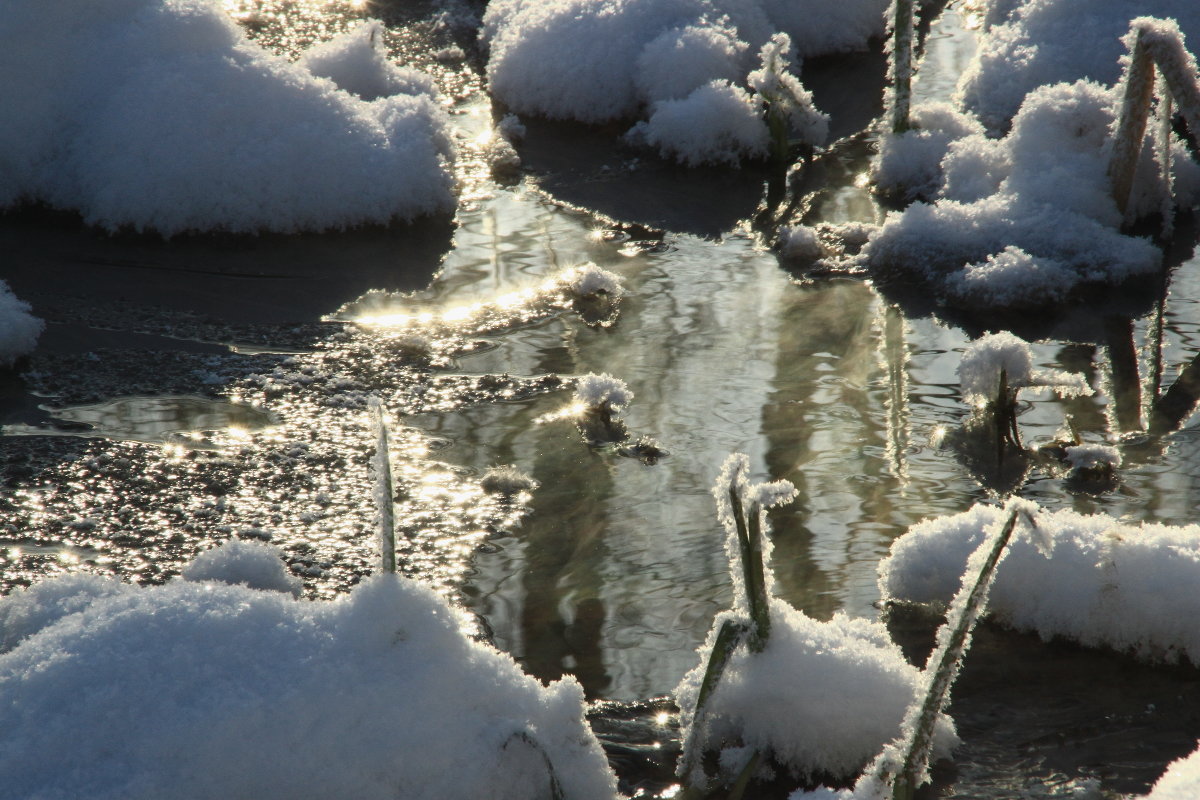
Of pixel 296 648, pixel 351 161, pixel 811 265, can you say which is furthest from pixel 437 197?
pixel 296 648

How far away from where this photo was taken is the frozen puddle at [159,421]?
2.39 metres

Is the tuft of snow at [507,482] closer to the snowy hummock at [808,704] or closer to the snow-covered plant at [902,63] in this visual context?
the snowy hummock at [808,704]

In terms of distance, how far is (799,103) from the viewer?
376 centimetres

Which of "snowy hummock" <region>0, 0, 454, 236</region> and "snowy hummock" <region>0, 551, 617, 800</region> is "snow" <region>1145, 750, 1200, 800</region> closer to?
"snowy hummock" <region>0, 551, 617, 800</region>

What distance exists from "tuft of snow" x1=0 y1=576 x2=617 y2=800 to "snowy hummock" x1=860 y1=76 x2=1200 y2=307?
1.99m

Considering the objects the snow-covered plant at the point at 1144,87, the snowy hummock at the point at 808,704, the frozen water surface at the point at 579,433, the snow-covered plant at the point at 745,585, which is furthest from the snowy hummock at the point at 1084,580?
the snow-covered plant at the point at 1144,87

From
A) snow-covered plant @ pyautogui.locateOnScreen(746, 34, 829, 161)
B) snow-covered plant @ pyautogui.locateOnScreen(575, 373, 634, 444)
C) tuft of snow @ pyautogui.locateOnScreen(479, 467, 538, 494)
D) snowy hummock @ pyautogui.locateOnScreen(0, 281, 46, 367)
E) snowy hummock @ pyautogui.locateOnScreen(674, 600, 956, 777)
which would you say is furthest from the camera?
snow-covered plant @ pyautogui.locateOnScreen(746, 34, 829, 161)

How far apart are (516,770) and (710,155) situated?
2.75 metres

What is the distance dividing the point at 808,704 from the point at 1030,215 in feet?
6.58

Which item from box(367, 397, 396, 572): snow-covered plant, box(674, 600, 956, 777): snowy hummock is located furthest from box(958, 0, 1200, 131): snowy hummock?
box(367, 397, 396, 572): snow-covered plant

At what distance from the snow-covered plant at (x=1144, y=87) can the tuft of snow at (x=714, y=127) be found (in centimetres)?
109

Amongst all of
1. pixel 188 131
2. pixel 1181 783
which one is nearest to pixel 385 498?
pixel 1181 783

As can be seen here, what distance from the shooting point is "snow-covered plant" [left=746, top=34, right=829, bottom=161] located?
12.0 feet

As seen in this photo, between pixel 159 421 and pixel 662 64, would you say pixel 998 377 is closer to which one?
pixel 159 421
